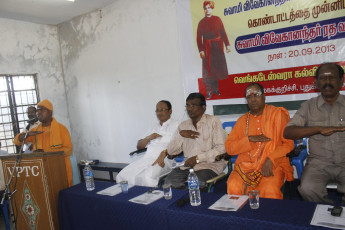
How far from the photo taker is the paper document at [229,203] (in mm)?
1782

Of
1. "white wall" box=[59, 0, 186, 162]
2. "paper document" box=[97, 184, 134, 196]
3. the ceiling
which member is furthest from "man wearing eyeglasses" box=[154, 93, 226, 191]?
the ceiling

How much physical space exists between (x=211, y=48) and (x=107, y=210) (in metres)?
2.64

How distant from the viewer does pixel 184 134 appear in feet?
10.0

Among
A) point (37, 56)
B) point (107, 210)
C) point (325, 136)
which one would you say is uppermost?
point (37, 56)

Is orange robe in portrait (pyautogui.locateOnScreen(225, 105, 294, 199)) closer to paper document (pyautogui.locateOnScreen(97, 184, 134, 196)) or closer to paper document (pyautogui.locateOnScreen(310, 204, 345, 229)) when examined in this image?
paper document (pyautogui.locateOnScreen(310, 204, 345, 229))

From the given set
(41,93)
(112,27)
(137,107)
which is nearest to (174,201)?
(137,107)

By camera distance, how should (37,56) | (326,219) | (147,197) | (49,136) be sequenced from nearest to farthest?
(326,219)
(147,197)
(49,136)
(37,56)

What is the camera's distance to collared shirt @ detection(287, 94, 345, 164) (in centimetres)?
244

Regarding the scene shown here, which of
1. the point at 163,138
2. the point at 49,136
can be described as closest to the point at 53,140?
the point at 49,136

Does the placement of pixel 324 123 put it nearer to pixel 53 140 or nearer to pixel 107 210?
pixel 107 210

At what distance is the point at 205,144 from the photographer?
309cm

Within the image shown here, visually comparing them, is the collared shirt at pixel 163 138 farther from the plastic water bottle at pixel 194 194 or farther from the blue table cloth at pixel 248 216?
the blue table cloth at pixel 248 216

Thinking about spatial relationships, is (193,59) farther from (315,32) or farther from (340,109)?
(340,109)

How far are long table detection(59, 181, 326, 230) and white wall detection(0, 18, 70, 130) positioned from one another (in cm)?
396
